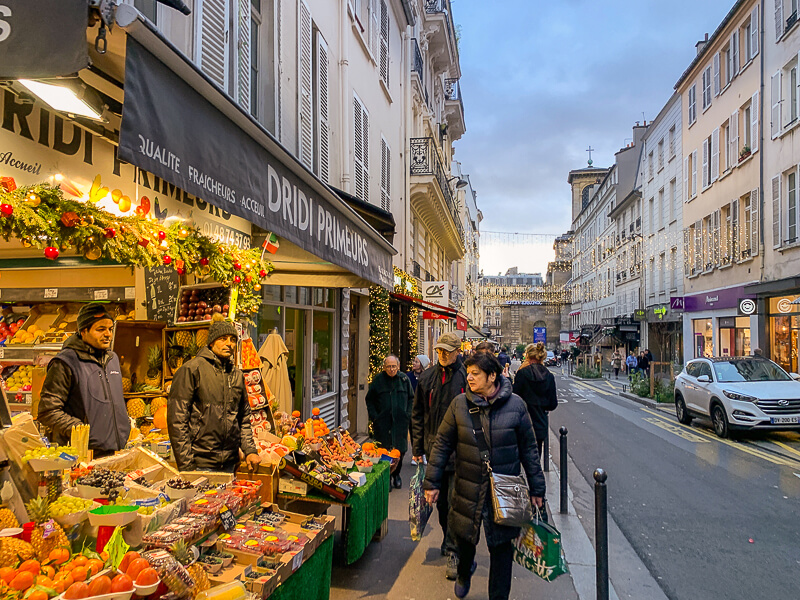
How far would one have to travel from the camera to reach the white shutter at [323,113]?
30.8 feet

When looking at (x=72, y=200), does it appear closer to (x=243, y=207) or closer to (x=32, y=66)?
(x=243, y=207)

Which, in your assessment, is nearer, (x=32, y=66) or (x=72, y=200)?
(x=32, y=66)

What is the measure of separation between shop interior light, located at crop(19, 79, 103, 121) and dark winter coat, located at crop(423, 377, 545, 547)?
9.48ft

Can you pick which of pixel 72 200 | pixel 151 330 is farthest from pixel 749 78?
pixel 72 200

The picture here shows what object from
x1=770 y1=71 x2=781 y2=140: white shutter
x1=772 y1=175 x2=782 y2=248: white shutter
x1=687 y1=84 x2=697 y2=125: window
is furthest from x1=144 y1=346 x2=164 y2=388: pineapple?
x1=687 y1=84 x2=697 y2=125: window

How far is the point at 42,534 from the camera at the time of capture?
261cm

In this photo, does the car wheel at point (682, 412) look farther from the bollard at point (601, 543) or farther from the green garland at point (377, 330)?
the bollard at point (601, 543)

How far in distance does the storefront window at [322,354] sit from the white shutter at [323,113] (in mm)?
2489

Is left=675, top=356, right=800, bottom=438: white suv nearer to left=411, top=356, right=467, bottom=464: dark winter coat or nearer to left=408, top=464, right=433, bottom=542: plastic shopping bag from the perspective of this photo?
left=411, top=356, right=467, bottom=464: dark winter coat

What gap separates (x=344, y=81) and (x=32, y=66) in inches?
369

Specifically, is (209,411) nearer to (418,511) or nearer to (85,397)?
(85,397)

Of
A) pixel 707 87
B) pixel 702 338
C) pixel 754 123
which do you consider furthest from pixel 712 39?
pixel 702 338

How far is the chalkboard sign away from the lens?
240 inches

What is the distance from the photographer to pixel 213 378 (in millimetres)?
4441
